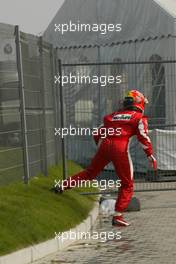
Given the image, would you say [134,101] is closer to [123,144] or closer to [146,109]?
[123,144]

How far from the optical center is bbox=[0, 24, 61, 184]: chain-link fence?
32.7ft

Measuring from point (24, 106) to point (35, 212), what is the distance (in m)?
2.55

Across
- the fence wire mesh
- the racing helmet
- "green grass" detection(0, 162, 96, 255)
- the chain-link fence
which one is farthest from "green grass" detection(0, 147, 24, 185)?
the fence wire mesh

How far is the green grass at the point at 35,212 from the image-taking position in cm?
752

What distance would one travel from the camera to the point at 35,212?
8.43 metres

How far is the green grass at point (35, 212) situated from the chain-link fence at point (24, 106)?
0.36 m

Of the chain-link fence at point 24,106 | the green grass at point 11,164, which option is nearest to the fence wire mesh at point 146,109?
the chain-link fence at point 24,106

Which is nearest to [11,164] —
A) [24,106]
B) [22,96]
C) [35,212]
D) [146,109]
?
[24,106]

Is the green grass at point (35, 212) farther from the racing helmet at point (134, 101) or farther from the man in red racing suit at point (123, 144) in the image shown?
the racing helmet at point (134, 101)

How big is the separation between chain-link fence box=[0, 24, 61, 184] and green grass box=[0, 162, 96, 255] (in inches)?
14.2

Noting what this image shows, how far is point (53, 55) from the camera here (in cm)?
1333

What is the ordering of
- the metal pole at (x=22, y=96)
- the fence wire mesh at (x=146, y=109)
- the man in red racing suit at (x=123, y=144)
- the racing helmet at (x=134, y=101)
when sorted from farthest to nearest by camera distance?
the fence wire mesh at (x=146, y=109) → the metal pole at (x=22, y=96) → the racing helmet at (x=134, y=101) → the man in red racing suit at (x=123, y=144)

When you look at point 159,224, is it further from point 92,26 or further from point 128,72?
point 92,26

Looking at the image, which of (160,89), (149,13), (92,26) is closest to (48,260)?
(160,89)
